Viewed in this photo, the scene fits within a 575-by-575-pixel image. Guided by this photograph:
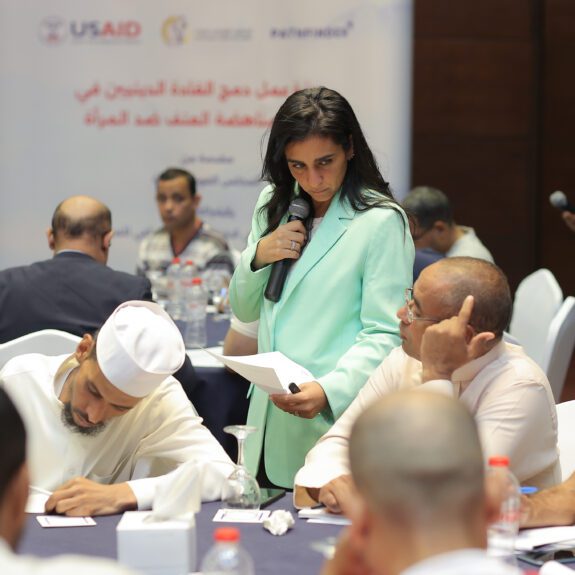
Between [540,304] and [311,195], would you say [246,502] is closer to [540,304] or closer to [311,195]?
[311,195]

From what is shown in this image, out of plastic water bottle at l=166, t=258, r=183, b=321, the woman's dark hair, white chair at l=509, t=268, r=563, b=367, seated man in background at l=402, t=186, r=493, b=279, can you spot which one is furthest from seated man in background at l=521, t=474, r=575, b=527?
seated man in background at l=402, t=186, r=493, b=279

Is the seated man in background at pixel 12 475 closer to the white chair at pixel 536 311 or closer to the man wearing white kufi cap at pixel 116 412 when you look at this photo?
the man wearing white kufi cap at pixel 116 412

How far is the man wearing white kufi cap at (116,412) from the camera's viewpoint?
2.72m

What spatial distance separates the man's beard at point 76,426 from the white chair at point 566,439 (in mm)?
1217

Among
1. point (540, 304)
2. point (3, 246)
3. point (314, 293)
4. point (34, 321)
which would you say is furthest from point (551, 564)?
point (3, 246)

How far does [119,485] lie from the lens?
103 inches

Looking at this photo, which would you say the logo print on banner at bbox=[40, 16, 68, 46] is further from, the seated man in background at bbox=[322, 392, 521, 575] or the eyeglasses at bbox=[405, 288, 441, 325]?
the seated man in background at bbox=[322, 392, 521, 575]

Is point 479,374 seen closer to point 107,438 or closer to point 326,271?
point 326,271

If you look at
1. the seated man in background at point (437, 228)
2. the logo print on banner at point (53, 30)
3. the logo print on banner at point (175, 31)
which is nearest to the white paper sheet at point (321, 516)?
the seated man in background at point (437, 228)

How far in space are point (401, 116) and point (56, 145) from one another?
7.83ft

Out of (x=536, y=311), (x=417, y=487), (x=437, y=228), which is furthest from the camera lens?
(x=437, y=228)

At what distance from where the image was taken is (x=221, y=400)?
430cm

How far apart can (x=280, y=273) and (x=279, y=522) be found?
101cm

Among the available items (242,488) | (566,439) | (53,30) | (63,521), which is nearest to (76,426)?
(63,521)
